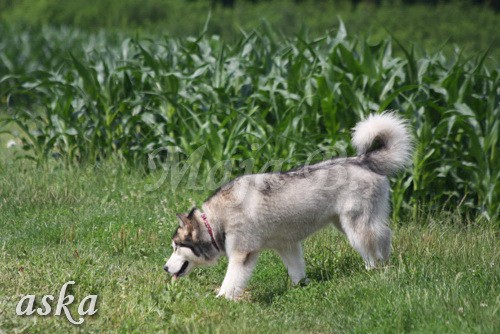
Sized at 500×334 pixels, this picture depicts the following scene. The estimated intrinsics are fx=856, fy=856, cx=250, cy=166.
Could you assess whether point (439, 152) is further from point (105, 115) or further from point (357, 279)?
point (105, 115)

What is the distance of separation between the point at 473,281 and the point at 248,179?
1.86 meters

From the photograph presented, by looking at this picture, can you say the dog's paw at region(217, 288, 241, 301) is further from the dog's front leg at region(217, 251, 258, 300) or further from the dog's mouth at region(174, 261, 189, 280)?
the dog's mouth at region(174, 261, 189, 280)

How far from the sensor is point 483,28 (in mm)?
26969

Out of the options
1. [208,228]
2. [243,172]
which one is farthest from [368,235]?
[243,172]

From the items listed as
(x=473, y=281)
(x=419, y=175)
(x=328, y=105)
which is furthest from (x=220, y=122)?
(x=473, y=281)

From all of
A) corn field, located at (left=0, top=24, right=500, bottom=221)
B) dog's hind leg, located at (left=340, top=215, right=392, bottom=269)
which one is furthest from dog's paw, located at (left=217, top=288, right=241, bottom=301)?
corn field, located at (left=0, top=24, right=500, bottom=221)

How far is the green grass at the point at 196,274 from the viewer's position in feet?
18.0

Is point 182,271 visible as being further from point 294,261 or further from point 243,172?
point 243,172

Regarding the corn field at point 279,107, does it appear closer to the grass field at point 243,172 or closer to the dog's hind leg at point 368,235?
the grass field at point 243,172

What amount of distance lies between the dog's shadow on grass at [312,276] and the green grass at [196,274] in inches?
0.4

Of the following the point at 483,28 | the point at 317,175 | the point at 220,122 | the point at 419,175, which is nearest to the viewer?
the point at 317,175

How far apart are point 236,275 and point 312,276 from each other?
814mm

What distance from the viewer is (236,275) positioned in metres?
6.33

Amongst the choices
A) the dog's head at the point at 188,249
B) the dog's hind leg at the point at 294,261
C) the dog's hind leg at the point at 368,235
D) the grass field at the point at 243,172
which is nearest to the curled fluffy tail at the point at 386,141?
the dog's hind leg at the point at 368,235
